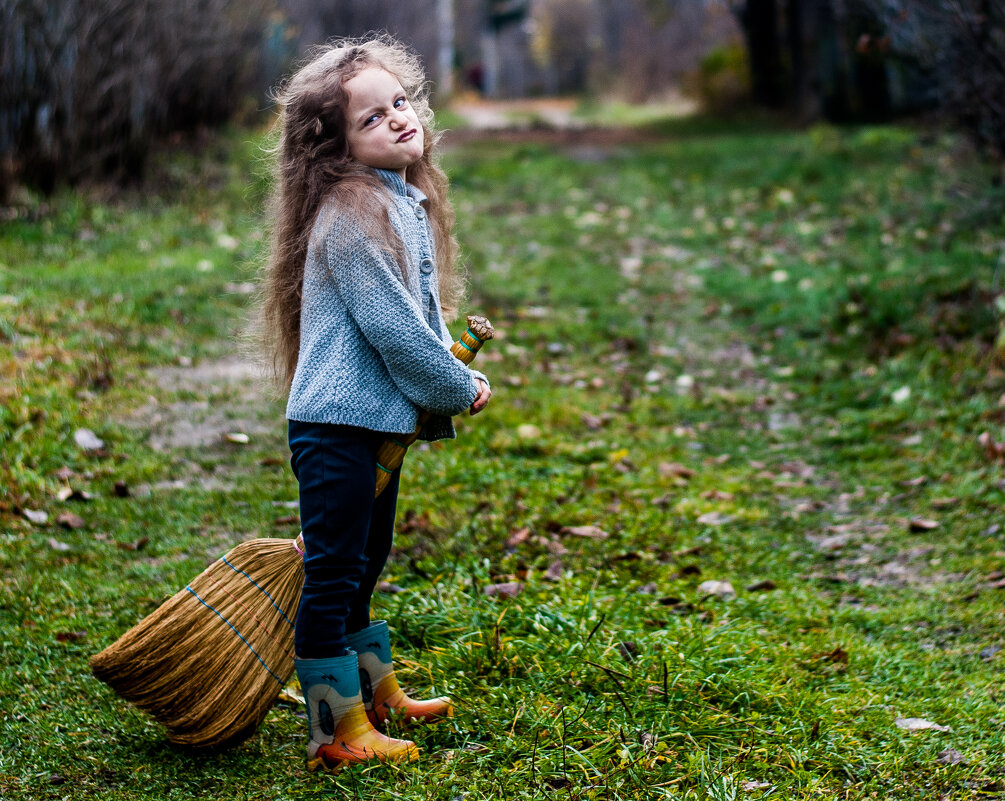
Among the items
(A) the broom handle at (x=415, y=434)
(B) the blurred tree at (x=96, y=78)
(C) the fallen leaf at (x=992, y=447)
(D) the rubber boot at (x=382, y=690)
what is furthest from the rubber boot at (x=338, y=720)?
(B) the blurred tree at (x=96, y=78)

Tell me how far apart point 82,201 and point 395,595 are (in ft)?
20.9

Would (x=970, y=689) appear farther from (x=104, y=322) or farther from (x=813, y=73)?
(x=813, y=73)

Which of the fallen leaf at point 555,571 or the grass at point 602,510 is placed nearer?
the grass at point 602,510

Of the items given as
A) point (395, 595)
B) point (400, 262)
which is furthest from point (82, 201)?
point (400, 262)

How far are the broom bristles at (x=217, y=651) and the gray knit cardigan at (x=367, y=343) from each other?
0.51 meters

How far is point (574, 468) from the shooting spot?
475cm

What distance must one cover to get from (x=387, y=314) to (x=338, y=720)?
1.00 metres

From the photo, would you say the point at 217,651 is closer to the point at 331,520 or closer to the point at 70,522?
the point at 331,520

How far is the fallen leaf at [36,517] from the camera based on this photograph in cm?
397

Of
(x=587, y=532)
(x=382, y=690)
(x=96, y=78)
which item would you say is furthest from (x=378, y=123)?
(x=96, y=78)

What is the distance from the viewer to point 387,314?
2.43 metres

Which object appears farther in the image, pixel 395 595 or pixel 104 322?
pixel 104 322

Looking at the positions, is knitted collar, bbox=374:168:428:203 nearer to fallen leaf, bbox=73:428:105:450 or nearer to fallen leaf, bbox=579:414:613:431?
fallen leaf, bbox=73:428:105:450

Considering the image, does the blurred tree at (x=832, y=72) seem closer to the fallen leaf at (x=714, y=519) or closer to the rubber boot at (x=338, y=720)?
the fallen leaf at (x=714, y=519)
